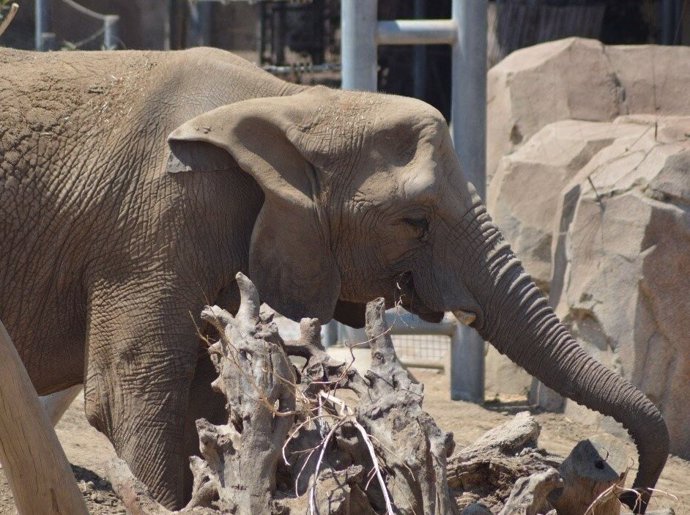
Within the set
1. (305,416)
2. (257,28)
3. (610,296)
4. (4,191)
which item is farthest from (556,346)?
(257,28)

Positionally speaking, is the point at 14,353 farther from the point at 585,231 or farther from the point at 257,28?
the point at 257,28

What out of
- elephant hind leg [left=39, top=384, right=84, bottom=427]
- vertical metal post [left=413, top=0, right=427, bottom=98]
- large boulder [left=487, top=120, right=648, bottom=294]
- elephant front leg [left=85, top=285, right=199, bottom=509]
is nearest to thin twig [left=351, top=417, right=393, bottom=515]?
elephant front leg [left=85, top=285, right=199, bottom=509]

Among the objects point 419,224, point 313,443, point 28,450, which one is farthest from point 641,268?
point 28,450

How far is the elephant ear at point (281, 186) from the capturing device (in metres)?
5.00

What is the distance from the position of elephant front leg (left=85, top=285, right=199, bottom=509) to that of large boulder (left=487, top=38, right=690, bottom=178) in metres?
5.18

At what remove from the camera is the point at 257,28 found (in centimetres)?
1587

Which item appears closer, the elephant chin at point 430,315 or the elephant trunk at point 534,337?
the elephant trunk at point 534,337

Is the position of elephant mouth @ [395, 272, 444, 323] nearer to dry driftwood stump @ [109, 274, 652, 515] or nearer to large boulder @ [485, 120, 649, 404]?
dry driftwood stump @ [109, 274, 652, 515]

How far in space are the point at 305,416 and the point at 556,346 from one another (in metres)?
1.40

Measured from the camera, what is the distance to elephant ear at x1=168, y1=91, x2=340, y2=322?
5000 millimetres

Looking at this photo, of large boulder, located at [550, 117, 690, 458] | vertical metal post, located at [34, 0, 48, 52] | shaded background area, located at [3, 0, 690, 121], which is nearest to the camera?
large boulder, located at [550, 117, 690, 458]

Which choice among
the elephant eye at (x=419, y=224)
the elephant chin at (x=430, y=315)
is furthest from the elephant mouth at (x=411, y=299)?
the elephant eye at (x=419, y=224)

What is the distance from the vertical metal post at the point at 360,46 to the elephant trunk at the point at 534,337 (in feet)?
9.37

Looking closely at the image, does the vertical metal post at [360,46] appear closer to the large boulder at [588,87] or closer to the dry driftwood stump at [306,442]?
the large boulder at [588,87]
